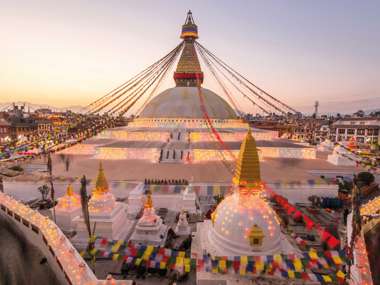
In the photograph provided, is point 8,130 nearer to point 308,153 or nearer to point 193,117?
point 193,117

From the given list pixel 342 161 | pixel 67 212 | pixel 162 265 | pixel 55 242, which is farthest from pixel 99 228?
pixel 342 161

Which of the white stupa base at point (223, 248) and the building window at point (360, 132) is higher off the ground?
the building window at point (360, 132)

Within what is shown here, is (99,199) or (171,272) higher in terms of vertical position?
(99,199)

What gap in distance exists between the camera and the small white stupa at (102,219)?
26.2 feet

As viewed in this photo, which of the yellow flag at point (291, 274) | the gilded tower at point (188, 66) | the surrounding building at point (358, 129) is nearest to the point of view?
the yellow flag at point (291, 274)

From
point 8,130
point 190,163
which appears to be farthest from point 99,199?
point 8,130

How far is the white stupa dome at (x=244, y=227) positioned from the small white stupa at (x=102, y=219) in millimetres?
3878

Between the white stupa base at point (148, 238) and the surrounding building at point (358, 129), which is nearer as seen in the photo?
the white stupa base at point (148, 238)

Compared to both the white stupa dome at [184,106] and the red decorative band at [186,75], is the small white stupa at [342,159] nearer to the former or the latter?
the white stupa dome at [184,106]

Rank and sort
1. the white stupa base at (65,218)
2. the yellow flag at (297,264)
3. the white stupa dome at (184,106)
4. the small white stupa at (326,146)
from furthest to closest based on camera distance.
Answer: the white stupa dome at (184,106)
the small white stupa at (326,146)
the white stupa base at (65,218)
the yellow flag at (297,264)

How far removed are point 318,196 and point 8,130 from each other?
42555 mm

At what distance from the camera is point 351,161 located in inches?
666

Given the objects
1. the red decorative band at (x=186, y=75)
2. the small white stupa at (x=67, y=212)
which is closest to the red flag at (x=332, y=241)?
the small white stupa at (x=67, y=212)

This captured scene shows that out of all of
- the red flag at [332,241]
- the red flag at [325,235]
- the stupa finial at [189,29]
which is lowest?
the red flag at [332,241]
